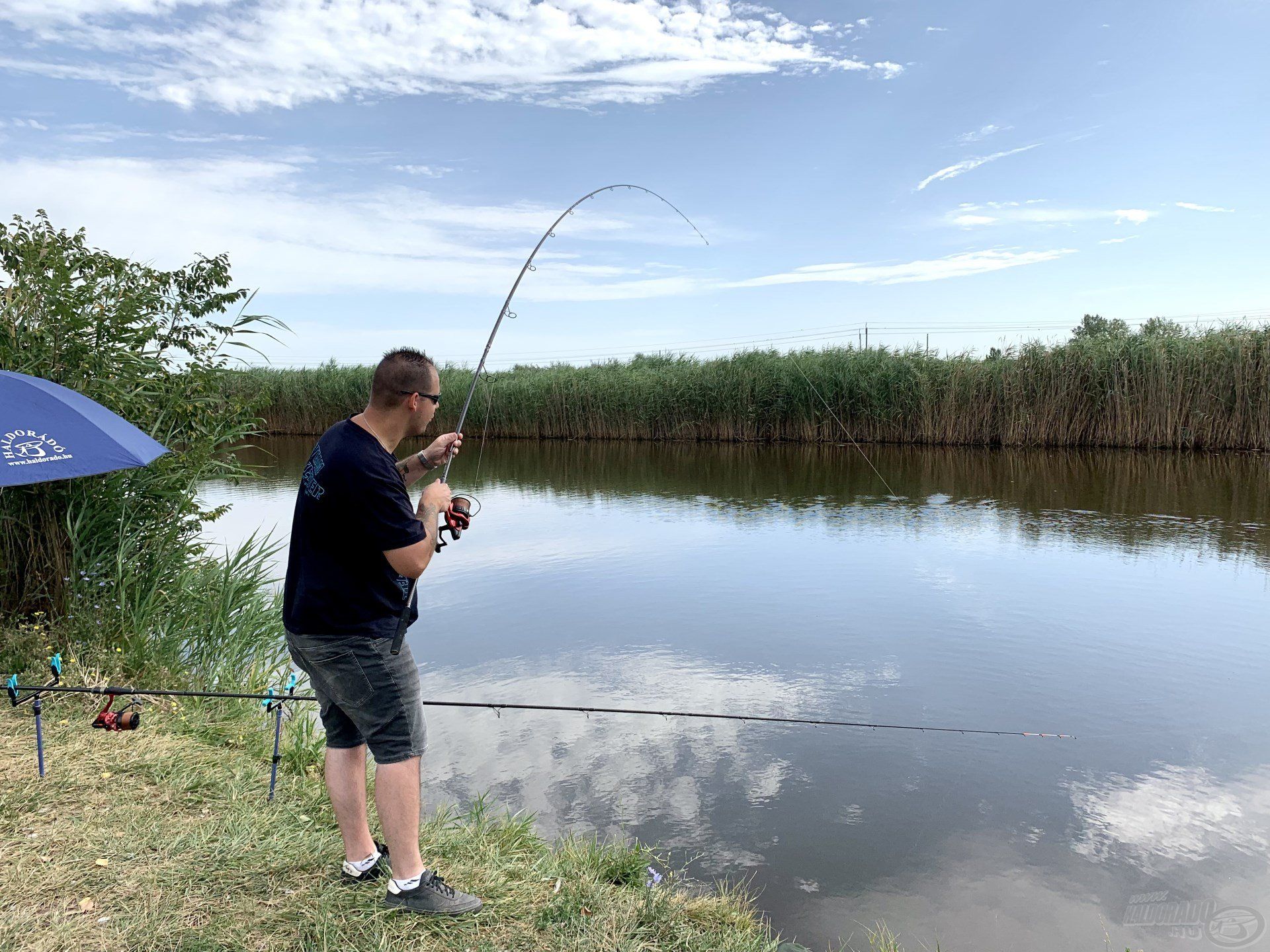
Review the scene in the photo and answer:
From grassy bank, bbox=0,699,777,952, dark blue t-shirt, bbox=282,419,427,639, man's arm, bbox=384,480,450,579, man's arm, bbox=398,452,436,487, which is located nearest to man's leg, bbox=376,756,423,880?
grassy bank, bbox=0,699,777,952

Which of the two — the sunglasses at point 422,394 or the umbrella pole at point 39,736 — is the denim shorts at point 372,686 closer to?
the sunglasses at point 422,394

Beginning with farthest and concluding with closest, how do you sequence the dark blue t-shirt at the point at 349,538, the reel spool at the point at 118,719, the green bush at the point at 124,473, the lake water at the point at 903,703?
the green bush at the point at 124,473
the reel spool at the point at 118,719
the lake water at the point at 903,703
the dark blue t-shirt at the point at 349,538

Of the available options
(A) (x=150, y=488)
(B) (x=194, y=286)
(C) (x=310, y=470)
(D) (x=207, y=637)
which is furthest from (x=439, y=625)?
(C) (x=310, y=470)

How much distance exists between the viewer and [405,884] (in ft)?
8.90

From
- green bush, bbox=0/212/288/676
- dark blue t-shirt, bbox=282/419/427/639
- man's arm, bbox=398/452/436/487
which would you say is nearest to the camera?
dark blue t-shirt, bbox=282/419/427/639

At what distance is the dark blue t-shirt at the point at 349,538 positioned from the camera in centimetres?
247

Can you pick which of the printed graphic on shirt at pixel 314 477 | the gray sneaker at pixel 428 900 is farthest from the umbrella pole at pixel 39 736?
the printed graphic on shirt at pixel 314 477

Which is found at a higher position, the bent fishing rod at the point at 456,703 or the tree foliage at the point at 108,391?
the tree foliage at the point at 108,391

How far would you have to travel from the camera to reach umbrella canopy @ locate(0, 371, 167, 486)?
144 inches

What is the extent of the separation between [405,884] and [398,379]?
1.51 meters

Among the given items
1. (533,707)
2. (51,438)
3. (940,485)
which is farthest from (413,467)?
(940,485)

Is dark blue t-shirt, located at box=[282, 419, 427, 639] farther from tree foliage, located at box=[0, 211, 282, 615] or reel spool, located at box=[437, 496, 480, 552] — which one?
tree foliage, located at box=[0, 211, 282, 615]

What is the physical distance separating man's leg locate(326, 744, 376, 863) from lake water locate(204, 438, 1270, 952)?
4.40ft

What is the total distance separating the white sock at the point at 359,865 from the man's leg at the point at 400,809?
185 millimetres
